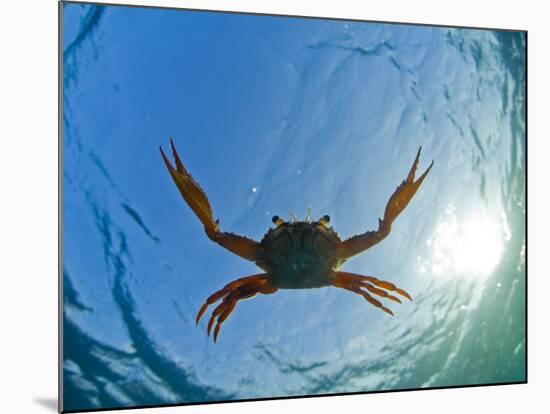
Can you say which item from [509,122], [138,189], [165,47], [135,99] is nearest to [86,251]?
[138,189]

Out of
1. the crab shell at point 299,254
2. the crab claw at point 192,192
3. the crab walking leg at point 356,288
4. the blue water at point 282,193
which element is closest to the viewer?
the blue water at point 282,193

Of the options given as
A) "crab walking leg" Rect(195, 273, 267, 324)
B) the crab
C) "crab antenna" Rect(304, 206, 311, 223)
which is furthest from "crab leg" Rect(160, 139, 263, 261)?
"crab antenna" Rect(304, 206, 311, 223)

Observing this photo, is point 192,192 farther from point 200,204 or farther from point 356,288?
point 356,288

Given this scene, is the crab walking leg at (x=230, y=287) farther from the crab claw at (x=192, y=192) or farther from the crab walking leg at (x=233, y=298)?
the crab claw at (x=192, y=192)

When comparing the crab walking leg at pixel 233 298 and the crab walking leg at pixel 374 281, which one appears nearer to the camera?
the crab walking leg at pixel 233 298

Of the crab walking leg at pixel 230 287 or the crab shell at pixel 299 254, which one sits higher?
the crab shell at pixel 299 254

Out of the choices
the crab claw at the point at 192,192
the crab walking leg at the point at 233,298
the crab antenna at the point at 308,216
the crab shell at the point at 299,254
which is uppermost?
the crab claw at the point at 192,192

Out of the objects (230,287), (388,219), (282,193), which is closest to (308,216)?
(282,193)

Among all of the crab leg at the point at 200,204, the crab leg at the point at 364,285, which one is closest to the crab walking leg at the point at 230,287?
the crab leg at the point at 200,204
